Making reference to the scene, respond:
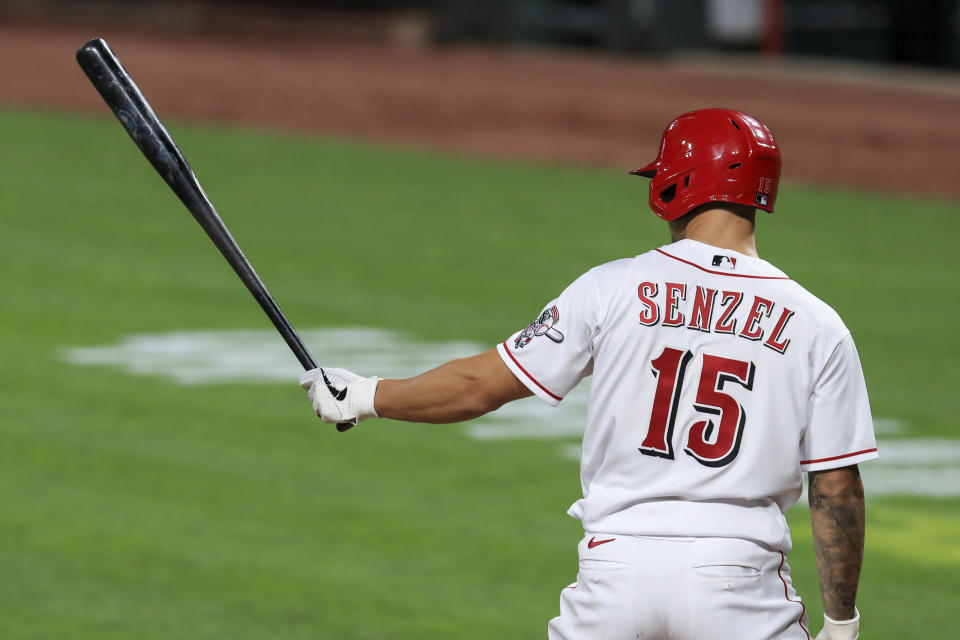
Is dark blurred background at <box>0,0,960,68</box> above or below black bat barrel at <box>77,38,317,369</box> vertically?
below

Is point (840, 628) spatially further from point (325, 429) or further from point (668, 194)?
point (325, 429)

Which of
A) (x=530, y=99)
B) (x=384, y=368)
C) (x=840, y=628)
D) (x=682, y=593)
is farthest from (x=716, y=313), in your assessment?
(x=530, y=99)

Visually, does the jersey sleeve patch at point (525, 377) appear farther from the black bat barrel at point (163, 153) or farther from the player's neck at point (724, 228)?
the black bat barrel at point (163, 153)

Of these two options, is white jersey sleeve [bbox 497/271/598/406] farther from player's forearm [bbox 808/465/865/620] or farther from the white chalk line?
the white chalk line

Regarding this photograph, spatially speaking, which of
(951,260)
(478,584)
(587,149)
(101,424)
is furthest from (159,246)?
(587,149)

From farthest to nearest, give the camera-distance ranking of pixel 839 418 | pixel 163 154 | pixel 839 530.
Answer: pixel 163 154, pixel 839 530, pixel 839 418

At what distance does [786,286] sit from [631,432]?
1.54 feet

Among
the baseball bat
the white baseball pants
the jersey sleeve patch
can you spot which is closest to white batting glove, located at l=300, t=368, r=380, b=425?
the baseball bat

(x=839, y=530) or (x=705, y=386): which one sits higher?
(x=705, y=386)

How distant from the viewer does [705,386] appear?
371 centimetres

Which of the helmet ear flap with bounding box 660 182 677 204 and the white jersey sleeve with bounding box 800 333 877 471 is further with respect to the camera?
the helmet ear flap with bounding box 660 182 677 204

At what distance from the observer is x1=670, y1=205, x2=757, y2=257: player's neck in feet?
12.8

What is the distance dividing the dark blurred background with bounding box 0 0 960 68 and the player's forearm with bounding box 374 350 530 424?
2677 cm

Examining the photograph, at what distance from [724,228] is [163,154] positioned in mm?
1717
